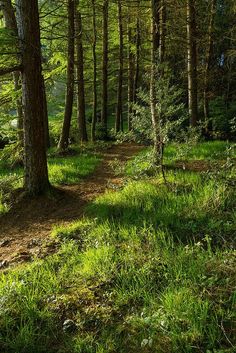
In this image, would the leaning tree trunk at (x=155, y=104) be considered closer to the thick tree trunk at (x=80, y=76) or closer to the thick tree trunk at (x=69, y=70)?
the thick tree trunk at (x=69, y=70)

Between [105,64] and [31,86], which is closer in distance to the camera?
[31,86]

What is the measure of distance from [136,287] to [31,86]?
5094 mm

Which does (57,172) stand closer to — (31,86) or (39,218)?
(39,218)

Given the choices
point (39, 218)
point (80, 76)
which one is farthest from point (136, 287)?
point (80, 76)

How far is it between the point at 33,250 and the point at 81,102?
12.1 meters

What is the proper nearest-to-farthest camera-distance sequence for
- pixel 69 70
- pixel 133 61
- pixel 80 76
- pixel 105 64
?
pixel 69 70, pixel 80 76, pixel 105 64, pixel 133 61

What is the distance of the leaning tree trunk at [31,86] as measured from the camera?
7504 mm

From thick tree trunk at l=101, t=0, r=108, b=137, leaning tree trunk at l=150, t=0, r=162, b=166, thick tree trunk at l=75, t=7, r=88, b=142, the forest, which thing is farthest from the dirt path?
thick tree trunk at l=101, t=0, r=108, b=137

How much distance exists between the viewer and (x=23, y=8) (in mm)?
7484

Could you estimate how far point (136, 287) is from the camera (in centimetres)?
407

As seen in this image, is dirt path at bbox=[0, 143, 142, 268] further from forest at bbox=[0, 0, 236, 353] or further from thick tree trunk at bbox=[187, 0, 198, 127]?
thick tree trunk at bbox=[187, 0, 198, 127]

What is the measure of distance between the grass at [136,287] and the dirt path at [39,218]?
18.9 inches

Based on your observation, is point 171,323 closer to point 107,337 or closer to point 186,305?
point 186,305

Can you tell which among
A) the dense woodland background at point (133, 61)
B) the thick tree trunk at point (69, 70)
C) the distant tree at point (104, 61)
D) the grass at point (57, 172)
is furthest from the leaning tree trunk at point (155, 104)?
the distant tree at point (104, 61)
